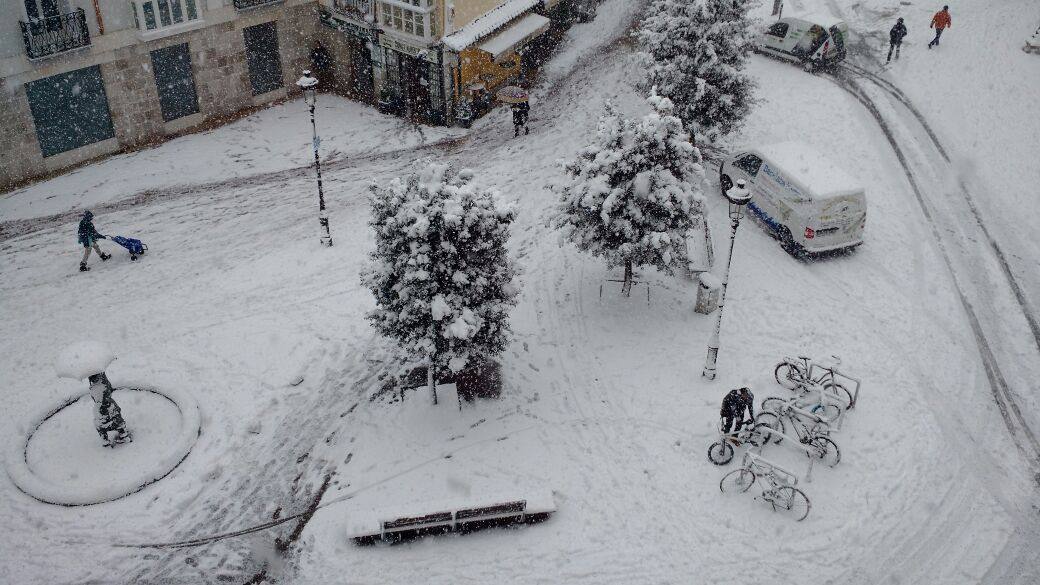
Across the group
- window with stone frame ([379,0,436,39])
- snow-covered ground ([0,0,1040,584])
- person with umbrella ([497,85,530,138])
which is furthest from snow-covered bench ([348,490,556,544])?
window with stone frame ([379,0,436,39])

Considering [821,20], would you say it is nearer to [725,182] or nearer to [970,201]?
[970,201]

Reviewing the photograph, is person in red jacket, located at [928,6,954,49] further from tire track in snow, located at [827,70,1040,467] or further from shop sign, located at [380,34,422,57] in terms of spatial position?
shop sign, located at [380,34,422,57]

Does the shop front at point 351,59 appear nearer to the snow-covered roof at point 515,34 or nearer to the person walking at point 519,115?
the snow-covered roof at point 515,34

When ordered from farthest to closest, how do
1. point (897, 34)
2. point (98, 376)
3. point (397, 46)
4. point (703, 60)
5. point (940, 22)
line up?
point (940, 22) → point (897, 34) → point (397, 46) → point (703, 60) → point (98, 376)

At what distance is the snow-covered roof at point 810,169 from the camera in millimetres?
18141

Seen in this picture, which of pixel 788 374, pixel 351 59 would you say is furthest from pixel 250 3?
pixel 788 374

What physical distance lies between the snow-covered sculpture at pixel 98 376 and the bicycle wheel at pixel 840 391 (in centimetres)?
1275

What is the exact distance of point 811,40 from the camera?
27.7 meters

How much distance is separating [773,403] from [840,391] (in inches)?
57.0

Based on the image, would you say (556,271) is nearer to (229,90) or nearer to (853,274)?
(853,274)

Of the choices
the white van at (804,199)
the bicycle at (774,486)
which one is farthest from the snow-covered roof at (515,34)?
the bicycle at (774,486)

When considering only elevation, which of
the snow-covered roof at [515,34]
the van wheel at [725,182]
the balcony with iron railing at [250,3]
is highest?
the balcony with iron railing at [250,3]

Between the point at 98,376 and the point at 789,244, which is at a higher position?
the point at 98,376

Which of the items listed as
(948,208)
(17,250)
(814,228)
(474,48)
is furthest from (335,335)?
(948,208)
